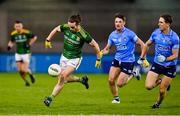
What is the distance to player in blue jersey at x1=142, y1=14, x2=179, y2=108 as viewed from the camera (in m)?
16.2

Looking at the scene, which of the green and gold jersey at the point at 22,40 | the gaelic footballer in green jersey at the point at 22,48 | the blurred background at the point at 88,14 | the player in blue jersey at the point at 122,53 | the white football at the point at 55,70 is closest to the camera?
the white football at the point at 55,70

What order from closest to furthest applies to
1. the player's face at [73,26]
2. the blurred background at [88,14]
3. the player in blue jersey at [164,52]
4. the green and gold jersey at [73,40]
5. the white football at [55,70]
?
1. the player in blue jersey at [164,52]
2. the white football at [55,70]
3. the player's face at [73,26]
4. the green and gold jersey at [73,40]
5. the blurred background at [88,14]

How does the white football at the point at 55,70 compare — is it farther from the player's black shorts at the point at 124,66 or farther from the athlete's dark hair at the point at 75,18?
the player's black shorts at the point at 124,66

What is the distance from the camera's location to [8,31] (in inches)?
1599

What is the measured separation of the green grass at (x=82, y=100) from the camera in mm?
15981

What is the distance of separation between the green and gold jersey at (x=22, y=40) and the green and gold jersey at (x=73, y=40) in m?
8.77

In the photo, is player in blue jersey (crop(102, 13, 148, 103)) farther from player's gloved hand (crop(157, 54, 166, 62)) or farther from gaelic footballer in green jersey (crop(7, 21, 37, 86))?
gaelic footballer in green jersey (crop(7, 21, 37, 86))

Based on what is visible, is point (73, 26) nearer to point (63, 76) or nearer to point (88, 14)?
point (63, 76)

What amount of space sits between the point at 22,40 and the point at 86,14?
49.5 feet

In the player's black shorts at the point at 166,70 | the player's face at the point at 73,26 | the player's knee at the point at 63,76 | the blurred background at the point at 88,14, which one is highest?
the player's face at the point at 73,26

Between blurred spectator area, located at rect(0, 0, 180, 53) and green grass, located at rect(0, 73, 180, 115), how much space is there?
13894 millimetres

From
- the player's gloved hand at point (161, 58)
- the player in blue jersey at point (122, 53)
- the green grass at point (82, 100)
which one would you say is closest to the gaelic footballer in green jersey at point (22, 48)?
the green grass at point (82, 100)

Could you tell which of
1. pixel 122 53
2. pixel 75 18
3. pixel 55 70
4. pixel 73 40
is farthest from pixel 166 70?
pixel 55 70

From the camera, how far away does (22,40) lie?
26.1 m
